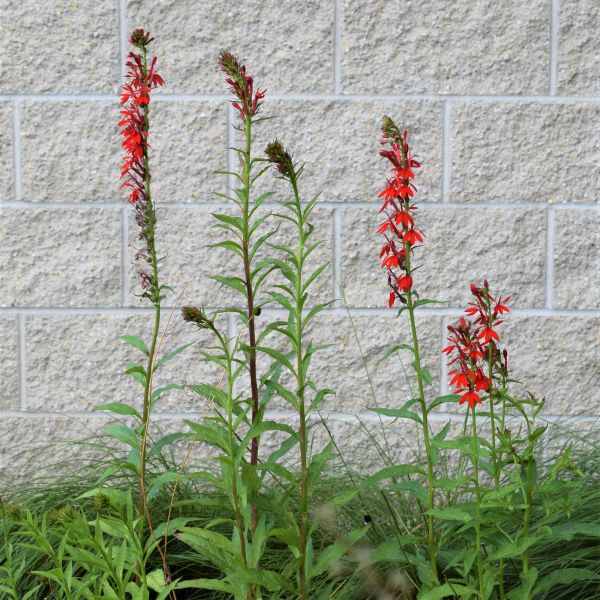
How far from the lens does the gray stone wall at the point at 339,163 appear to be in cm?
283

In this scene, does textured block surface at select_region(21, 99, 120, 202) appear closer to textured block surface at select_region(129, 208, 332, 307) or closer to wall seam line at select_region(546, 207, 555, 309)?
textured block surface at select_region(129, 208, 332, 307)

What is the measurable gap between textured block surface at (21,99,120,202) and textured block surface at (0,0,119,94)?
0.07 meters

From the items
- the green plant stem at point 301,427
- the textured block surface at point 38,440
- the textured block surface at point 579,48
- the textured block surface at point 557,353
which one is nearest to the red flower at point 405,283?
the green plant stem at point 301,427

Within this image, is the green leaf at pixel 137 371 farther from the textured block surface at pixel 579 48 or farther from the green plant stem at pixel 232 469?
the textured block surface at pixel 579 48

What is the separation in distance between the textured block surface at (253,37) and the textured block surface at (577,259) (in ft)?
2.90

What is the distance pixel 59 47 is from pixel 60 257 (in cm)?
68

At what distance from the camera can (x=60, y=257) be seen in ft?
9.60

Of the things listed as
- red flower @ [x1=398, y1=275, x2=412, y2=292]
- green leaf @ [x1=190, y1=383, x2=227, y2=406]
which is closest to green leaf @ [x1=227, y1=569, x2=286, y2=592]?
green leaf @ [x1=190, y1=383, x2=227, y2=406]

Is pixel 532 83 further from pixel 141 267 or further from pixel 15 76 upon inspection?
pixel 15 76

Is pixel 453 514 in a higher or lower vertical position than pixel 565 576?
higher

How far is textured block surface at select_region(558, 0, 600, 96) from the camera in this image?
9.19 feet

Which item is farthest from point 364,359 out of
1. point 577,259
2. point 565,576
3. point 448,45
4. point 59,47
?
point 59,47

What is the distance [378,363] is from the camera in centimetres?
288

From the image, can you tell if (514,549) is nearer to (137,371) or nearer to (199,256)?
(137,371)
